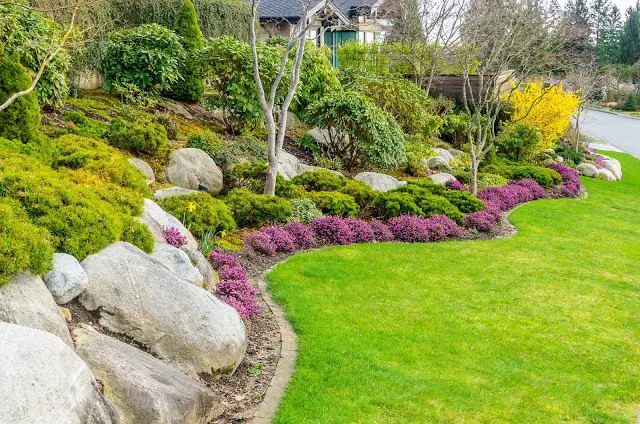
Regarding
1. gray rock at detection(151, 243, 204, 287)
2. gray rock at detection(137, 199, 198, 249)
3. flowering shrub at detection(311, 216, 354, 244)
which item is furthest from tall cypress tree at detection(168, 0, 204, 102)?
gray rock at detection(151, 243, 204, 287)

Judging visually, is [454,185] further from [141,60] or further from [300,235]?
[141,60]

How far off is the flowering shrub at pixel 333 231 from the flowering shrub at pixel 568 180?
1114cm

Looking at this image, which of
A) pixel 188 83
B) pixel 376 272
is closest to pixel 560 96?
pixel 188 83

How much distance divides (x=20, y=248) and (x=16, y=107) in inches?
193

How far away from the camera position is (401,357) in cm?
598

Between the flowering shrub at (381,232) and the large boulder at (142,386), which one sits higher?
the large boulder at (142,386)

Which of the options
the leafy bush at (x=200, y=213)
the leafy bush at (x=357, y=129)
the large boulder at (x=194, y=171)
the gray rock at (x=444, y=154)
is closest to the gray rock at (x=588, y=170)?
the gray rock at (x=444, y=154)

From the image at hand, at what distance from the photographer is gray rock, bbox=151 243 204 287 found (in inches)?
247

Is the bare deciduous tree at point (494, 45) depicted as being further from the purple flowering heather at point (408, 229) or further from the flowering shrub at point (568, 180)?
the flowering shrub at point (568, 180)

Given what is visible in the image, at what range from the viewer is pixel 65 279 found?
4820mm

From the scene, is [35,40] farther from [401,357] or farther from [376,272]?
[401,357]

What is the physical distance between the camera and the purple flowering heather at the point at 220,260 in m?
7.91

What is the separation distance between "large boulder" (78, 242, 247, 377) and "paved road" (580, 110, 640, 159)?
3309 centimetres

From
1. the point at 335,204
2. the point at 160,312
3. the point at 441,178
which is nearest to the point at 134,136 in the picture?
the point at 335,204
